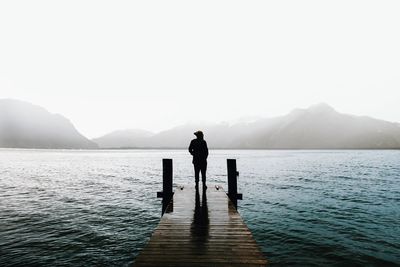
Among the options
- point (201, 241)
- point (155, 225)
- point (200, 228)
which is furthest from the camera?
point (155, 225)

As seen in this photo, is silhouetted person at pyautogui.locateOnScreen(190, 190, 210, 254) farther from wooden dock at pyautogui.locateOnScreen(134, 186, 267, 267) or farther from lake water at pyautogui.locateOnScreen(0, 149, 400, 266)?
lake water at pyautogui.locateOnScreen(0, 149, 400, 266)

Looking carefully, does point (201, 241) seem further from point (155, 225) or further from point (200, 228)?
point (155, 225)

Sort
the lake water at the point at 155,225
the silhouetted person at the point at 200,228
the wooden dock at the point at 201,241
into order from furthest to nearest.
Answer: the lake water at the point at 155,225 → the silhouetted person at the point at 200,228 → the wooden dock at the point at 201,241

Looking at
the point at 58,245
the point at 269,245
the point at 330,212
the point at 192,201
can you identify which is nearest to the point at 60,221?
the point at 58,245

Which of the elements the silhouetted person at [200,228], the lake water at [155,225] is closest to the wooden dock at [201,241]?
the silhouetted person at [200,228]

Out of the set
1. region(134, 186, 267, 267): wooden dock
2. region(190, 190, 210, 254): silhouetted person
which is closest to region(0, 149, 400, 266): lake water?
region(134, 186, 267, 267): wooden dock

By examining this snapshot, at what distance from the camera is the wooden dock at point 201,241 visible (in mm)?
6703

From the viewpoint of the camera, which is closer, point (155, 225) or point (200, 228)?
point (200, 228)

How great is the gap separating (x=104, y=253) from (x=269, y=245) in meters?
7.78

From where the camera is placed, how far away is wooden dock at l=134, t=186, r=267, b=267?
670cm

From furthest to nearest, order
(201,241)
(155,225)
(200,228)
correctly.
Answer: (155,225) → (200,228) → (201,241)

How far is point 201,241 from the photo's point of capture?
8.10 meters

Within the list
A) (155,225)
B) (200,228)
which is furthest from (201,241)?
(155,225)

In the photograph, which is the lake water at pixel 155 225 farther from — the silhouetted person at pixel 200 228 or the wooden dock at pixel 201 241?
the silhouetted person at pixel 200 228
